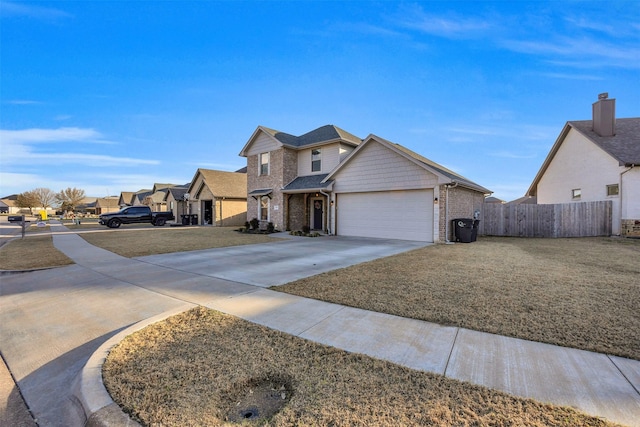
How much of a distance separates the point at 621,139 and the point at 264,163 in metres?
22.0

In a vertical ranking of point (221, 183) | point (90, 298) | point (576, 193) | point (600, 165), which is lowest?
point (90, 298)

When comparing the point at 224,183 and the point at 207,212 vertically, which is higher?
the point at 224,183

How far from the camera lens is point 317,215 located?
19.5 metres

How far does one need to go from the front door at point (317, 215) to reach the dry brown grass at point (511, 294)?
1117cm

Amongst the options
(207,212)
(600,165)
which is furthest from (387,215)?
(207,212)

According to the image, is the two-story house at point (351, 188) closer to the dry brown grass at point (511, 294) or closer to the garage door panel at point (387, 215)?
the garage door panel at point (387, 215)

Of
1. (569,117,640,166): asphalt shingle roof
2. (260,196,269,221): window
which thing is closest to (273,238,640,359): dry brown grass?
(569,117,640,166): asphalt shingle roof

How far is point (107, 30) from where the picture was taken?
1066 cm

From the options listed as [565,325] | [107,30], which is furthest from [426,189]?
[107,30]

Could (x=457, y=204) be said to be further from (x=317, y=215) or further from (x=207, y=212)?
(x=207, y=212)

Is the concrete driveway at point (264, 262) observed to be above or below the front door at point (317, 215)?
below

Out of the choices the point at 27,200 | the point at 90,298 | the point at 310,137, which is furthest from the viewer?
the point at 27,200

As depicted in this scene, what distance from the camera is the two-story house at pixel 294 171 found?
17.8 m

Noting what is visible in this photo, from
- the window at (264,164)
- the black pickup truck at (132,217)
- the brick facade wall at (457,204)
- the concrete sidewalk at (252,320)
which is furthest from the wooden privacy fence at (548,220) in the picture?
the black pickup truck at (132,217)
